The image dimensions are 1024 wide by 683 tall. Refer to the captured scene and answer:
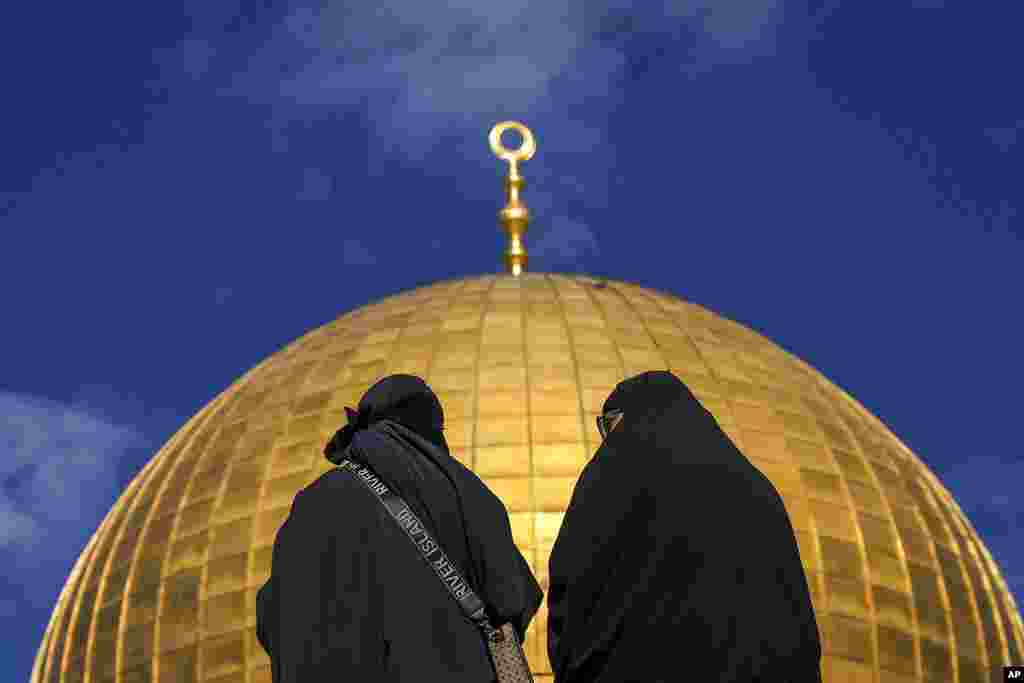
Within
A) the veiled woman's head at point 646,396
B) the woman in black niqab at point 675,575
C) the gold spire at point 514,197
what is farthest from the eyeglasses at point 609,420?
the gold spire at point 514,197

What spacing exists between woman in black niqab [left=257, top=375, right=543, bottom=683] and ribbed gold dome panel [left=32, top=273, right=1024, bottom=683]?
10.1 m

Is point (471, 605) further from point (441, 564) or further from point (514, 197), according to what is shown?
point (514, 197)

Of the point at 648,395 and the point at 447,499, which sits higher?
the point at 648,395

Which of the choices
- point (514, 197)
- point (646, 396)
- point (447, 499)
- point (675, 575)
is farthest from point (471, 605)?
point (514, 197)

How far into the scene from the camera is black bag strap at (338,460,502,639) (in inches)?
259

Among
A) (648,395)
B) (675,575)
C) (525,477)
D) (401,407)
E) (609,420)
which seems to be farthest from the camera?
(525,477)

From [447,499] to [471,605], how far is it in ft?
0.97

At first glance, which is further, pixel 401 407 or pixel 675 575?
pixel 401 407

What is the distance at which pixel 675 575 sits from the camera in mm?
6699

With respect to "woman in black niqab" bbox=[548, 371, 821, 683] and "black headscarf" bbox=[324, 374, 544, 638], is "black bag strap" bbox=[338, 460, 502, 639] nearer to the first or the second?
"black headscarf" bbox=[324, 374, 544, 638]

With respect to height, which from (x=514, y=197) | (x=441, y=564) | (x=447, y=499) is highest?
(x=514, y=197)

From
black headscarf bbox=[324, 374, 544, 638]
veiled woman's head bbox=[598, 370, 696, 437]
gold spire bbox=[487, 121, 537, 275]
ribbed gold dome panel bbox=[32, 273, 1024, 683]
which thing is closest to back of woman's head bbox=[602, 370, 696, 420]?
veiled woman's head bbox=[598, 370, 696, 437]

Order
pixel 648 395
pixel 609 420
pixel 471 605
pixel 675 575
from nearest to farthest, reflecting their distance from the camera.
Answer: pixel 471 605 < pixel 675 575 < pixel 648 395 < pixel 609 420

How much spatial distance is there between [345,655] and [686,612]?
34.7 inches
